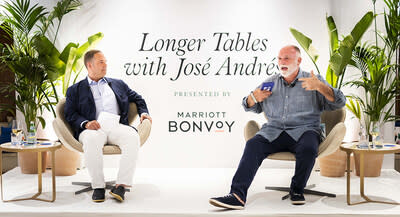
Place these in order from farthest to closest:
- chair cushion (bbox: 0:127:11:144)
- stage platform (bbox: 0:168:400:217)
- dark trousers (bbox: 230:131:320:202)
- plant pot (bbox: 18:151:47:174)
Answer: chair cushion (bbox: 0:127:11:144), plant pot (bbox: 18:151:47:174), dark trousers (bbox: 230:131:320:202), stage platform (bbox: 0:168:400:217)


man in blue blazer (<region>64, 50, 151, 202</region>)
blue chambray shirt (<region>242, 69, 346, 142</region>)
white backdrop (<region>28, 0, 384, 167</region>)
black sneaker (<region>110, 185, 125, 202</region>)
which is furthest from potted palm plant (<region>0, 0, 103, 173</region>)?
blue chambray shirt (<region>242, 69, 346, 142</region>)

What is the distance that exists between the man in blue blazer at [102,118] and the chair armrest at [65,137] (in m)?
0.06

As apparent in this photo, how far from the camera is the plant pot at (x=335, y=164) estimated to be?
195 inches

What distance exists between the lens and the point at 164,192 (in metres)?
4.30

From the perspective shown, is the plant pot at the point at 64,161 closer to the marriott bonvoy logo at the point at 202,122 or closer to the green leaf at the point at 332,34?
the marriott bonvoy logo at the point at 202,122

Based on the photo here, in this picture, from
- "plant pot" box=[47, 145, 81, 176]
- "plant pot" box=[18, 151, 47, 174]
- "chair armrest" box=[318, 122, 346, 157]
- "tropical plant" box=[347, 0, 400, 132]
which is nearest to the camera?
"chair armrest" box=[318, 122, 346, 157]

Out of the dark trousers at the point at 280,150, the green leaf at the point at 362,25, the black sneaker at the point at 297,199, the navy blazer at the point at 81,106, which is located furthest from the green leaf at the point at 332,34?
the navy blazer at the point at 81,106

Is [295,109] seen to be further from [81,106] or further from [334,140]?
[81,106]

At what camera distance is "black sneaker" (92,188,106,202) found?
3906 mm

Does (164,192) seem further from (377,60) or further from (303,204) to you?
(377,60)

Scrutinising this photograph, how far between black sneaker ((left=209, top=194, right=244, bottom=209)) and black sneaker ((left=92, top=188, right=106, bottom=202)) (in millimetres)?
958

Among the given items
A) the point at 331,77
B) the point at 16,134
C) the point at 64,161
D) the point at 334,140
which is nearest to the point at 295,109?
the point at 334,140

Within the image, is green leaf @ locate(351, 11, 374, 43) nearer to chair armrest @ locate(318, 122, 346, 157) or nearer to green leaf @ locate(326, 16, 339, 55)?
green leaf @ locate(326, 16, 339, 55)

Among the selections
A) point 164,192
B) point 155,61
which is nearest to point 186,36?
Answer: point 155,61
